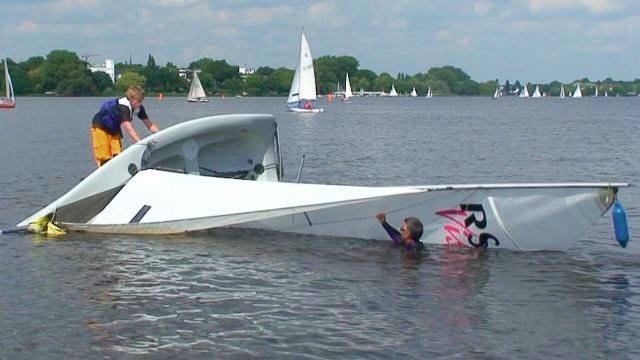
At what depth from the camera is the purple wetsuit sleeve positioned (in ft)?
48.2

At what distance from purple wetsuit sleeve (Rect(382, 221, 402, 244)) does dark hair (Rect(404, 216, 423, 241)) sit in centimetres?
29

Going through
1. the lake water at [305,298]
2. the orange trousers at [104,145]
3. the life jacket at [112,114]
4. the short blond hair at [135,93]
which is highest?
the short blond hair at [135,93]

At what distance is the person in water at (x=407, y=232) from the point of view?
14.4 m

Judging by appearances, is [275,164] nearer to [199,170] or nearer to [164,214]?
[199,170]

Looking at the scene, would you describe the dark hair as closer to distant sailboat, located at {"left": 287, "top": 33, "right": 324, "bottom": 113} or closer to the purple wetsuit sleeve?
the purple wetsuit sleeve

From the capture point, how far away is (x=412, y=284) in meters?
12.5

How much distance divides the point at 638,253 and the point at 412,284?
4666 millimetres

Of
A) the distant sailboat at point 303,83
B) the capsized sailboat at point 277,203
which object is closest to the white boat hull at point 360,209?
the capsized sailboat at point 277,203

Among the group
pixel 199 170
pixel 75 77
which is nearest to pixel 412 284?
pixel 199 170

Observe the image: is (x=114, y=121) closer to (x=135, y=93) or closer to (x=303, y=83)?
(x=135, y=93)

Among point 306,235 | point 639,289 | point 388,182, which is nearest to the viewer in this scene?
point 639,289

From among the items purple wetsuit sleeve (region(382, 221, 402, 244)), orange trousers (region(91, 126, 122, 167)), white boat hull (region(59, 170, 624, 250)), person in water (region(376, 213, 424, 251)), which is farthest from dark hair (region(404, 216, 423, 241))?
orange trousers (region(91, 126, 122, 167))

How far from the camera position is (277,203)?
14289mm

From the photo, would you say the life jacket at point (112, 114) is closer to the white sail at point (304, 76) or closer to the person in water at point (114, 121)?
the person in water at point (114, 121)
